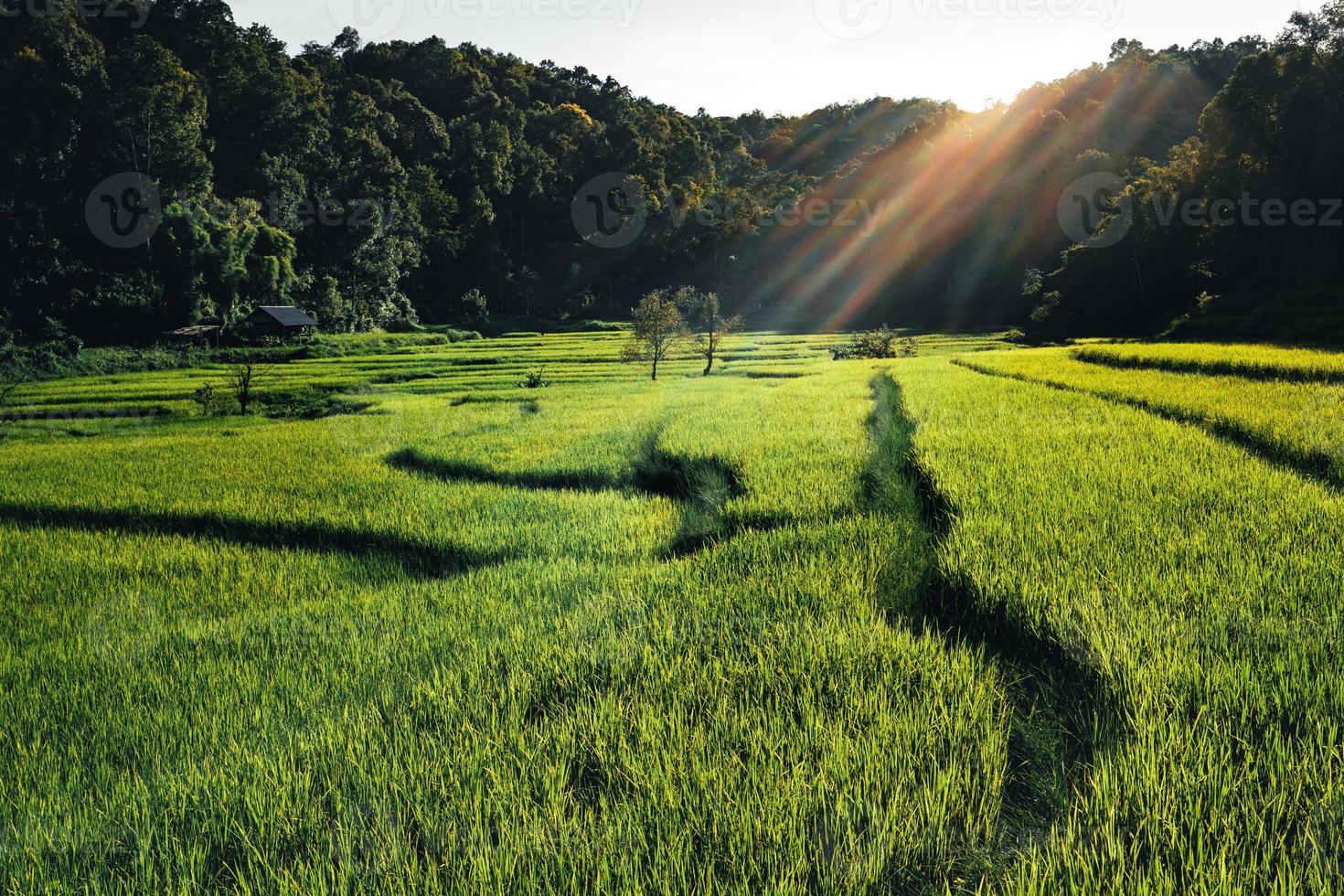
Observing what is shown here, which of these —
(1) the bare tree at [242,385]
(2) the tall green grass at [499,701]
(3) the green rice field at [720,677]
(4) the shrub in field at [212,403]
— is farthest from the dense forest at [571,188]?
(2) the tall green grass at [499,701]

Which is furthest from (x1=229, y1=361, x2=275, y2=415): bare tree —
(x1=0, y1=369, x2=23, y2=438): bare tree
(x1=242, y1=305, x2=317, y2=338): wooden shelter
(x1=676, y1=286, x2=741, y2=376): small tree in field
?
(x1=242, y1=305, x2=317, y2=338): wooden shelter

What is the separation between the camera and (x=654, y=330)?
24.4 metres

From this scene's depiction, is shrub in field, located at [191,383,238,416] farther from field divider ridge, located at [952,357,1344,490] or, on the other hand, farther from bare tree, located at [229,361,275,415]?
field divider ridge, located at [952,357,1344,490]

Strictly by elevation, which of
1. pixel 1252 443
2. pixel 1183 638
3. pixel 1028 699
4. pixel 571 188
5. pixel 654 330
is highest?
pixel 571 188

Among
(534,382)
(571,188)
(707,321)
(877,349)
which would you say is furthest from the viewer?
(571,188)

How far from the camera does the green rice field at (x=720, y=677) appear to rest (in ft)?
5.91

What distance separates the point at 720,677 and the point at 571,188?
244 ft

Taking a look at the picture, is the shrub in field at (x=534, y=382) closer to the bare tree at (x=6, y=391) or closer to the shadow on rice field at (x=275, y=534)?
the bare tree at (x=6, y=391)

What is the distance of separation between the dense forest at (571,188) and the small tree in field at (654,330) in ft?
68.6

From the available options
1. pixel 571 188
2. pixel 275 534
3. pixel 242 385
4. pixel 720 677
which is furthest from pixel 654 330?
pixel 571 188

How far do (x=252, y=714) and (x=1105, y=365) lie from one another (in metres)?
16.9

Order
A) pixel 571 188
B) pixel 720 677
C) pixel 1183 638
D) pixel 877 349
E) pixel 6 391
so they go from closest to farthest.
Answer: pixel 1183 638 < pixel 720 677 < pixel 6 391 < pixel 877 349 < pixel 571 188

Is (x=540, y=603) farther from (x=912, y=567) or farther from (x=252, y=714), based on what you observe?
(x=912, y=567)

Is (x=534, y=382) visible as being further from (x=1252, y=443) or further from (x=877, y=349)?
(x=1252, y=443)
